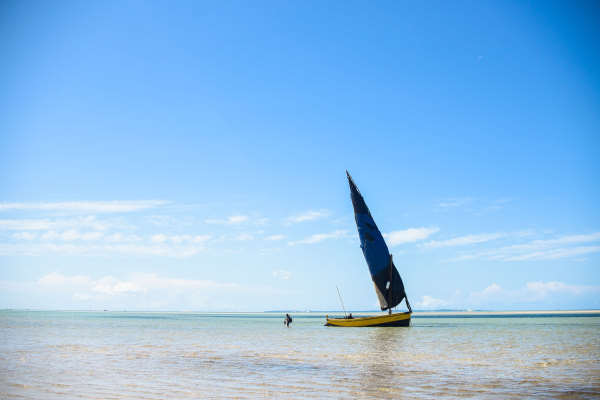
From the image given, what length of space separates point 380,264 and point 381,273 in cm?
90

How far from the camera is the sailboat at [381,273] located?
44.4 m

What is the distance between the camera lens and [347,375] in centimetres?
1562

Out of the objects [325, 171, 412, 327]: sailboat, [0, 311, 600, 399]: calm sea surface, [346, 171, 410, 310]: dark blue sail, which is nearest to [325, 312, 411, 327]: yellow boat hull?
[325, 171, 412, 327]: sailboat

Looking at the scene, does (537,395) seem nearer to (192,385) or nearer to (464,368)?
(464,368)

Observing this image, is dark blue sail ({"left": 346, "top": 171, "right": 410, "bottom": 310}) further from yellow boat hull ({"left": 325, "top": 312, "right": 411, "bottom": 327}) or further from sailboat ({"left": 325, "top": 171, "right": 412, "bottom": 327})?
yellow boat hull ({"left": 325, "top": 312, "right": 411, "bottom": 327})

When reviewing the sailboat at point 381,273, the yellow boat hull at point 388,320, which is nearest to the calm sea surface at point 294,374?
the yellow boat hull at point 388,320

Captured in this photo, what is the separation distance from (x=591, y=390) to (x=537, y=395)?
2.08 meters

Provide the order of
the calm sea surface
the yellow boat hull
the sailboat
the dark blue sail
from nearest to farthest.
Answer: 1. the calm sea surface
2. the yellow boat hull
3. the sailboat
4. the dark blue sail

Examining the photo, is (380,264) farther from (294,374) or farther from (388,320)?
(294,374)

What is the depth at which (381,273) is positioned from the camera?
45.1 m

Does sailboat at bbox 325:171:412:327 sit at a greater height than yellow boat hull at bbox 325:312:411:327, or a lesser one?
greater

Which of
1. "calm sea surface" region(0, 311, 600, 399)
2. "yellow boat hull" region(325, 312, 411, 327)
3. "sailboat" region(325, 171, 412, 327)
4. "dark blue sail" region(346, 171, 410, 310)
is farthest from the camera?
"dark blue sail" region(346, 171, 410, 310)

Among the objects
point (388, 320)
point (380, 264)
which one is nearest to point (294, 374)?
point (388, 320)

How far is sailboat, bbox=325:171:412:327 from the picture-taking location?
4441cm
